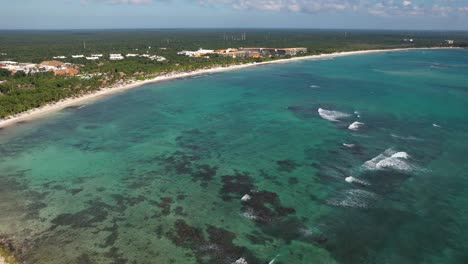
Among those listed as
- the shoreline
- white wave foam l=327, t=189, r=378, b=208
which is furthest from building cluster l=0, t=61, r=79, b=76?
white wave foam l=327, t=189, r=378, b=208

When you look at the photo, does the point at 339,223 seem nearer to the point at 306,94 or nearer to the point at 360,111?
the point at 360,111

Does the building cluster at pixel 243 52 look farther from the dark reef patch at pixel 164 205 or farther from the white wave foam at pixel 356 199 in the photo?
the white wave foam at pixel 356 199

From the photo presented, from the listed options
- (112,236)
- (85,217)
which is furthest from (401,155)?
(85,217)

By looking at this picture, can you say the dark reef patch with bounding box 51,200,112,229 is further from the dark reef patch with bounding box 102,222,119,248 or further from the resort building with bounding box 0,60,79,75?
the resort building with bounding box 0,60,79,75

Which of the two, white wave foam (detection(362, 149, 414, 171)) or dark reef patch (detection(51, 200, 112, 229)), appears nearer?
dark reef patch (detection(51, 200, 112, 229))

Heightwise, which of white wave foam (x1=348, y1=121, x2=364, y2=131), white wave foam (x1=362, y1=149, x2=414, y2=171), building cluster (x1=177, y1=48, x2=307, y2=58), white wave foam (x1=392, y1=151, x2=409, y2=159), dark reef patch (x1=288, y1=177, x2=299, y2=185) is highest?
building cluster (x1=177, y1=48, x2=307, y2=58)

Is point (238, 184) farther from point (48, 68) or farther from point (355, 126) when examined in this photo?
point (48, 68)

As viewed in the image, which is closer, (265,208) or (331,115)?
(265,208)

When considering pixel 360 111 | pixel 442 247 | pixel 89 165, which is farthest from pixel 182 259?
pixel 360 111
